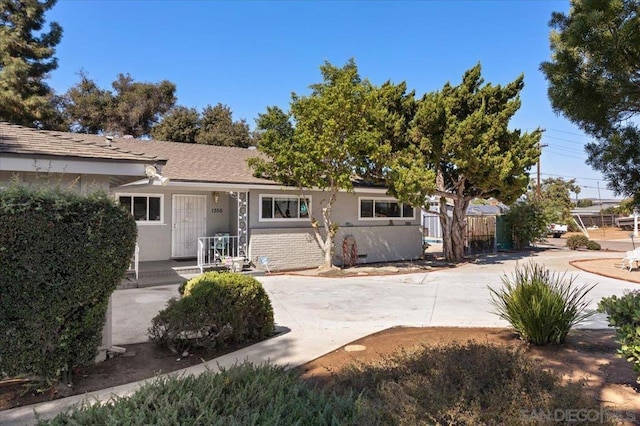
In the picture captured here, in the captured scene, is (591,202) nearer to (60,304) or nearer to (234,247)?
(234,247)

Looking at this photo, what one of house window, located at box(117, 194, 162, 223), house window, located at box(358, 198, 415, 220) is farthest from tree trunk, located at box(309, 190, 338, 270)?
house window, located at box(117, 194, 162, 223)

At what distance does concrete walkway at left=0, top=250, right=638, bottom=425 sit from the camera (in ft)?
17.3

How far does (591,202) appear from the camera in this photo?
240ft

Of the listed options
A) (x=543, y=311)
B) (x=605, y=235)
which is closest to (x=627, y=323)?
(x=543, y=311)

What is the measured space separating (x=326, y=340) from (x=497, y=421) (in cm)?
360

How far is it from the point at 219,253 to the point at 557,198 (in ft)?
137

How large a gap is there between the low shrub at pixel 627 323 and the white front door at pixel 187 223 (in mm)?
12313

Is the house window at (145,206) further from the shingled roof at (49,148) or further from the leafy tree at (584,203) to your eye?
the leafy tree at (584,203)

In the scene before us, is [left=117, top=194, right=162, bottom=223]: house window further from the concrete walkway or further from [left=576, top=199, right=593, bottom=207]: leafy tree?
[left=576, top=199, right=593, bottom=207]: leafy tree

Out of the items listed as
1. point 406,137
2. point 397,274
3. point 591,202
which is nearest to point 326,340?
point 397,274

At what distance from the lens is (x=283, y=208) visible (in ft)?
47.1

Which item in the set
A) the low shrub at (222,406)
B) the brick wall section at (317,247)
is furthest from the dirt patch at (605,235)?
the low shrub at (222,406)

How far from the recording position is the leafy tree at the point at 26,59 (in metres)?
16.3

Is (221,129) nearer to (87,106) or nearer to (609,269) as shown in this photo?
(87,106)
